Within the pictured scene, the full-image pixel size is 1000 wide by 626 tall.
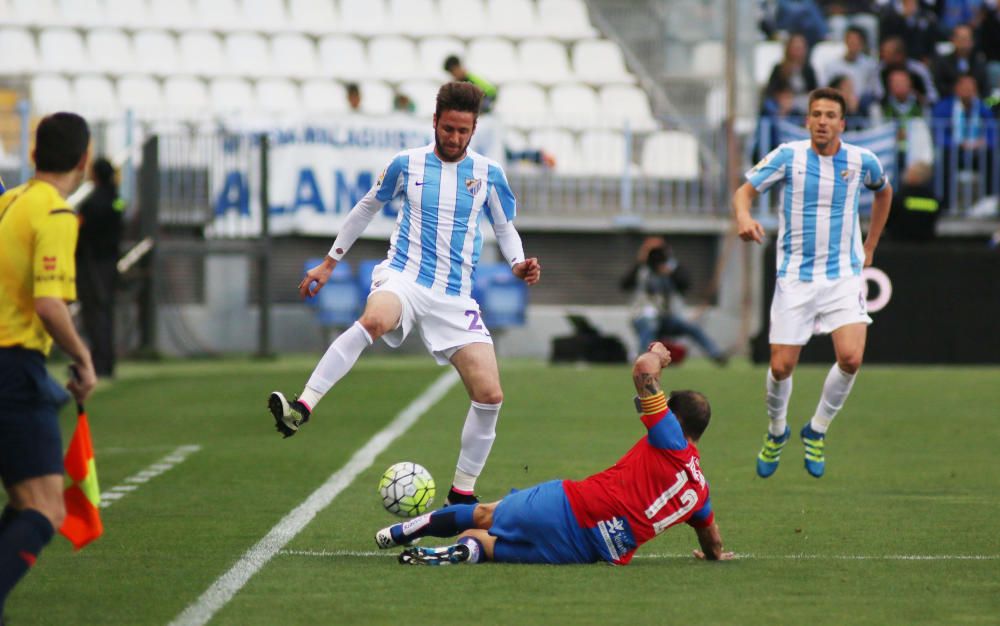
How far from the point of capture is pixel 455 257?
8.26m

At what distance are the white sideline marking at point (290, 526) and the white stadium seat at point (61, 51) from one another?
1162 centimetres

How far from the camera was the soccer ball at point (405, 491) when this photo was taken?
7664 mm

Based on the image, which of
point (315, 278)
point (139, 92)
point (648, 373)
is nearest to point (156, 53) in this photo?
point (139, 92)

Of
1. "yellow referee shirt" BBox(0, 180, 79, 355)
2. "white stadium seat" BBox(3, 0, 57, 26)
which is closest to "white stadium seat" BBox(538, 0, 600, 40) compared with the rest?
"white stadium seat" BBox(3, 0, 57, 26)

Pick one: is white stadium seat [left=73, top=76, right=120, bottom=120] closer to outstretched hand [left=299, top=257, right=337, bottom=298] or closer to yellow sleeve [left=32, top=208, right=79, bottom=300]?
outstretched hand [left=299, top=257, right=337, bottom=298]

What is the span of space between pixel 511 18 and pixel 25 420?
67.7 ft

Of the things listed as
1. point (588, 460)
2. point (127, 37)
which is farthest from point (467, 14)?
point (588, 460)

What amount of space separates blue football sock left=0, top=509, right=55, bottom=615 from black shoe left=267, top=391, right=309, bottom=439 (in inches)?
81.7

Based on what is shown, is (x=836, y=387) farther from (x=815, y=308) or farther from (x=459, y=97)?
(x=459, y=97)

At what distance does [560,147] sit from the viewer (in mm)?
22438

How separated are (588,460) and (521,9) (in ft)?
51.2

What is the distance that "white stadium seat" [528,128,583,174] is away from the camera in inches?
878

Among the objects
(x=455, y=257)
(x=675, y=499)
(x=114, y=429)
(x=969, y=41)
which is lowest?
(x=114, y=429)

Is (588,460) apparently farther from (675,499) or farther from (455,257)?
(675,499)
